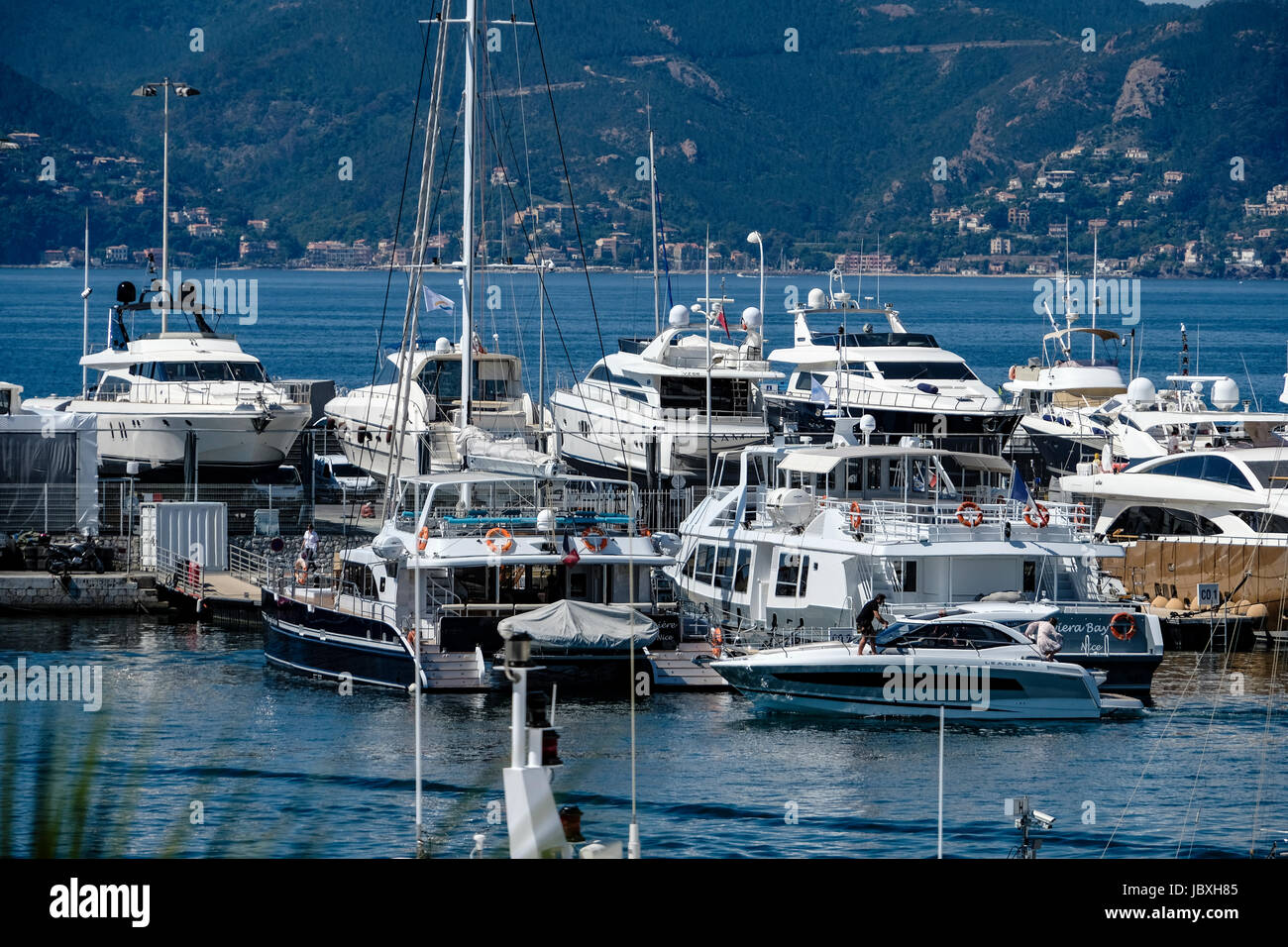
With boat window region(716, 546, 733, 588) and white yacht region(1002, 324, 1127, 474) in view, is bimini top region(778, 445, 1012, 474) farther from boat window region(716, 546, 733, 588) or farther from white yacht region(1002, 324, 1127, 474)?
white yacht region(1002, 324, 1127, 474)

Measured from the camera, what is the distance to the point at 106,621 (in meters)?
34.5

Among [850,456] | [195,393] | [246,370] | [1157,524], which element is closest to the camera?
[850,456]

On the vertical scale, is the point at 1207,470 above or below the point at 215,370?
below

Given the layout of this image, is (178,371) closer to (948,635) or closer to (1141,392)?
(1141,392)

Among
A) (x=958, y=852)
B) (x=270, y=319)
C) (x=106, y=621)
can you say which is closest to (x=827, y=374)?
(x=106, y=621)

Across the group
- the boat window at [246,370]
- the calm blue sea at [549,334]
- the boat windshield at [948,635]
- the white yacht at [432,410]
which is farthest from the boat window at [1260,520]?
the boat window at [246,370]

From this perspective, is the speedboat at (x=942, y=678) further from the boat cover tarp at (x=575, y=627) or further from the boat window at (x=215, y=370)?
the boat window at (x=215, y=370)

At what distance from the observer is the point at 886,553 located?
2822cm

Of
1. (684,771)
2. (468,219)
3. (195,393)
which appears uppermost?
(468,219)

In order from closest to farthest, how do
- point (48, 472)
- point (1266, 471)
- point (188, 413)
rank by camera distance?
point (1266, 471)
point (48, 472)
point (188, 413)

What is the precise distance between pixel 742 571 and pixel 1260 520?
962 centimetres

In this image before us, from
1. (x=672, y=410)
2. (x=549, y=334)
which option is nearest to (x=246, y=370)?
(x=672, y=410)
